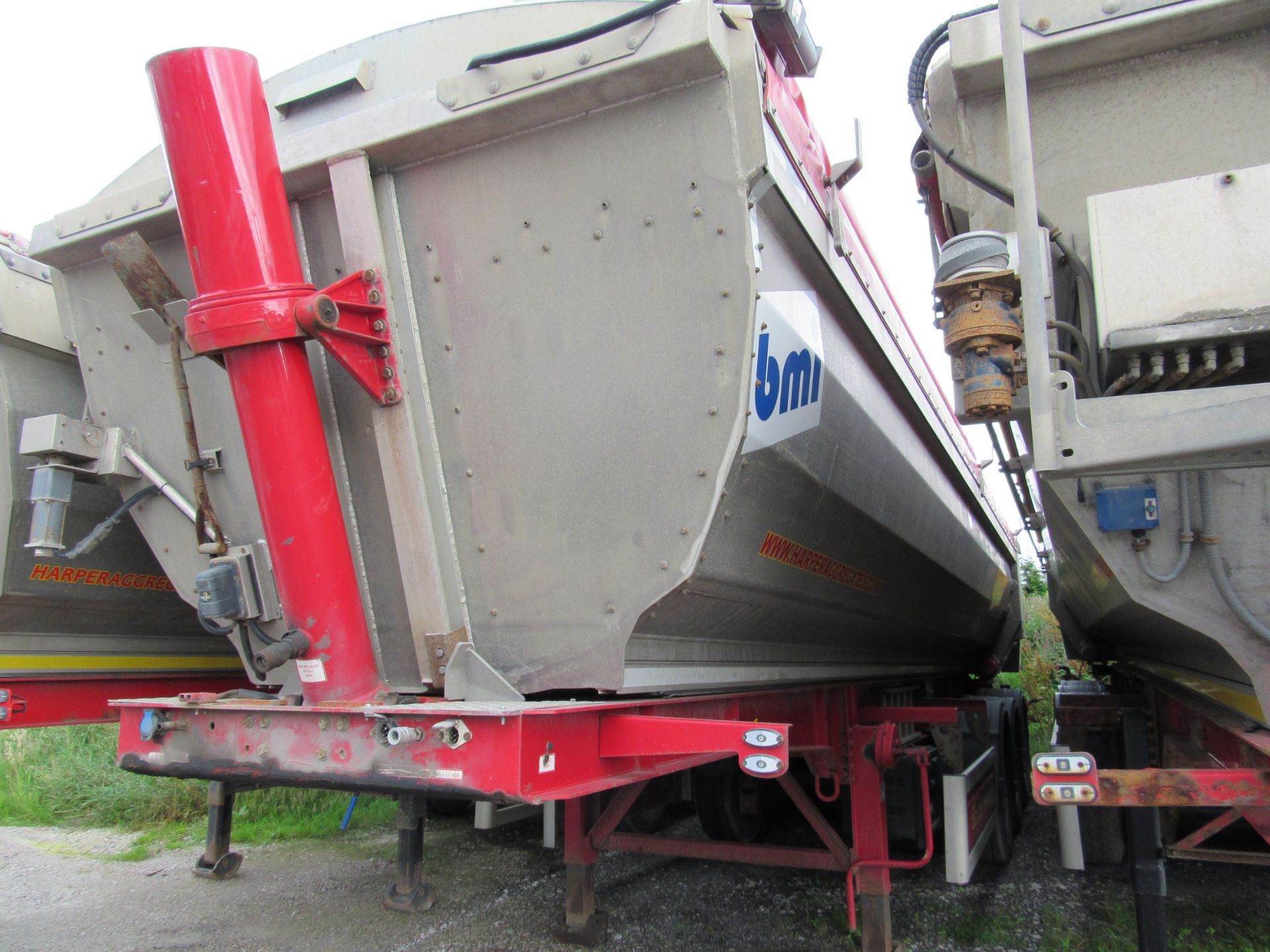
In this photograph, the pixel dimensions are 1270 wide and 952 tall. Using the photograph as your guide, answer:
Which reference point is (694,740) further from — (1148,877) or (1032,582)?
(1032,582)

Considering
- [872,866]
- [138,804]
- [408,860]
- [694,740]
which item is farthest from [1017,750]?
[138,804]

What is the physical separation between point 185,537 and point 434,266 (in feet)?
4.71

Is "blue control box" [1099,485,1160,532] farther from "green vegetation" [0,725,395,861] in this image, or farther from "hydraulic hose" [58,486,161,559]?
"green vegetation" [0,725,395,861]

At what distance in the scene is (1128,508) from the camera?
2418 mm

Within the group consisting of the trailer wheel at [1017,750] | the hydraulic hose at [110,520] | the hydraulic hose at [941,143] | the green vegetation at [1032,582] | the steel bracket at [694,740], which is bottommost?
the green vegetation at [1032,582]

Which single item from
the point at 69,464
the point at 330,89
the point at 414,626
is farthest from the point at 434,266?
the point at 69,464

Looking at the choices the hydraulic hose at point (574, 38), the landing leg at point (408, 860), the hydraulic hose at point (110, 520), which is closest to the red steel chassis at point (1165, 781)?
the hydraulic hose at point (574, 38)

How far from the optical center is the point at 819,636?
3982 mm

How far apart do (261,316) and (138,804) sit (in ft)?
22.2

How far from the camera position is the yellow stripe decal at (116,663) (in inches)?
160

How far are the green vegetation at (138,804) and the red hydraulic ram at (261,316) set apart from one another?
16.1 ft

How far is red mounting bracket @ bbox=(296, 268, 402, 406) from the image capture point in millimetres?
2432

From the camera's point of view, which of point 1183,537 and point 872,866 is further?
point 872,866

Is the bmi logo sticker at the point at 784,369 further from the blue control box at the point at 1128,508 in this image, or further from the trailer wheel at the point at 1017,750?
the trailer wheel at the point at 1017,750
